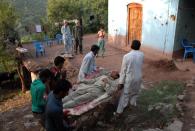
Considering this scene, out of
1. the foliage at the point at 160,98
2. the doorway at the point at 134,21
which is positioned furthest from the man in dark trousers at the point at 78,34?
the foliage at the point at 160,98

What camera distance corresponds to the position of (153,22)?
1427 cm

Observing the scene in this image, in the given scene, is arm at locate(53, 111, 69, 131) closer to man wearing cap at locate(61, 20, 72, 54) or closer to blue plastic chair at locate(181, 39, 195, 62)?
blue plastic chair at locate(181, 39, 195, 62)

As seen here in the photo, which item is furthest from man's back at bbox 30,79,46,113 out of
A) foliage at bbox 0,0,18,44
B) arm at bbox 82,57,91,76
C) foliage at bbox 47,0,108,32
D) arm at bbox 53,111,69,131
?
foliage at bbox 47,0,108,32

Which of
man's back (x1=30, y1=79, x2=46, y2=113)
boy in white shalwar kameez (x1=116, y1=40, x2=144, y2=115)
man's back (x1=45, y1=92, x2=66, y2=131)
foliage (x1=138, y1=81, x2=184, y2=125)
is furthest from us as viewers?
foliage (x1=138, y1=81, x2=184, y2=125)

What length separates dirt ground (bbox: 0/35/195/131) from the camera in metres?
8.30

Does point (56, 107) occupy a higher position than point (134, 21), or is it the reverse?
point (134, 21)

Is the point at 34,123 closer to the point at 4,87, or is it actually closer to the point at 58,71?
the point at 58,71

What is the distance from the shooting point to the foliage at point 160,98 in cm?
721

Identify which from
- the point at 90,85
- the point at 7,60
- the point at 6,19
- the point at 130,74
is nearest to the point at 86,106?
the point at 90,85

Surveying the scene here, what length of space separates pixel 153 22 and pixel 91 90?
869 cm

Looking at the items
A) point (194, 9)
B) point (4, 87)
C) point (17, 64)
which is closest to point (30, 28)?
point (4, 87)

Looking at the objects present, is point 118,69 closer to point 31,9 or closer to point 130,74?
point 130,74

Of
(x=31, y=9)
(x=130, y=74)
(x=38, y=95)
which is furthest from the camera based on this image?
(x=31, y=9)

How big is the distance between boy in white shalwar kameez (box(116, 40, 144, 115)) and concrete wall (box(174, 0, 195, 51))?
7.30 meters
